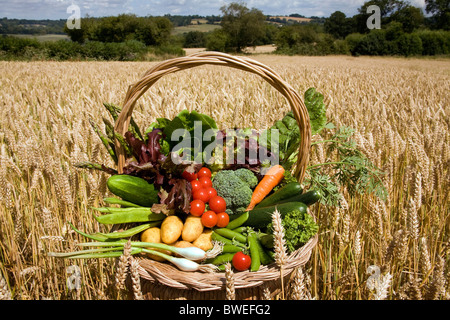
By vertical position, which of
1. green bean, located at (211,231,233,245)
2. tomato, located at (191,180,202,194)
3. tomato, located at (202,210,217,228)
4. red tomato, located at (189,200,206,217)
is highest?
tomato, located at (191,180,202,194)

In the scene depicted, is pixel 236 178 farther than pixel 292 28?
No

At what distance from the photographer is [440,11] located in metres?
50.3

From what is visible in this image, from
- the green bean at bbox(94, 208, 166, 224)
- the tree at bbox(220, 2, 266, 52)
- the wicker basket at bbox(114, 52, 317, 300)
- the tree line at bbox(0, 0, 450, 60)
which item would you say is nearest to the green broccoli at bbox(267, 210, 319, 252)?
the wicker basket at bbox(114, 52, 317, 300)

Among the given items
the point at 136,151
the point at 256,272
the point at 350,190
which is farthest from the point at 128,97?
the point at 350,190

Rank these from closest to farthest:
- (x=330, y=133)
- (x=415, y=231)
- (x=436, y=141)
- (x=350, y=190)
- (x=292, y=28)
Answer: (x=415, y=231) → (x=350, y=190) → (x=436, y=141) → (x=330, y=133) → (x=292, y=28)

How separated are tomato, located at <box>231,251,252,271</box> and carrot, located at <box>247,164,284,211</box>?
428 millimetres

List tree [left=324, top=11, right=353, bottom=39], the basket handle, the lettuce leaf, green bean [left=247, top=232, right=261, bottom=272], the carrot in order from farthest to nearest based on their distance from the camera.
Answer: tree [left=324, top=11, right=353, bottom=39]
the lettuce leaf
the carrot
the basket handle
green bean [left=247, top=232, right=261, bottom=272]

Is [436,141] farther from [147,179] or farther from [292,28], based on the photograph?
[292,28]

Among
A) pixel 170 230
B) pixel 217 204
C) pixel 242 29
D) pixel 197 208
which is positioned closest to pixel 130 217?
pixel 170 230

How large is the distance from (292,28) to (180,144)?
178 feet

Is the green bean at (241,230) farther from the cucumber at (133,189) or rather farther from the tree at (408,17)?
the tree at (408,17)

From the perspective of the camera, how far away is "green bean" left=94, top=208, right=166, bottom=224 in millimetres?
1540

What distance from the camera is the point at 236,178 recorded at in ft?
5.97

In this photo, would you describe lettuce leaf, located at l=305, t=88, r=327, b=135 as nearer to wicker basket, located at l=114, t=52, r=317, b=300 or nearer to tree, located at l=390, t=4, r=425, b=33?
wicker basket, located at l=114, t=52, r=317, b=300
